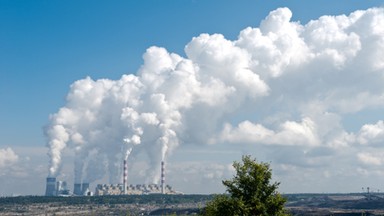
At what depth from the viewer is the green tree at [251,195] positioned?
49156mm

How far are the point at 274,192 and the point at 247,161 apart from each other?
165 inches

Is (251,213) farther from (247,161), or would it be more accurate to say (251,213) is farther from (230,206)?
(247,161)

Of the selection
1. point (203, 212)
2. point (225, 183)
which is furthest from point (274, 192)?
point (203, 212)

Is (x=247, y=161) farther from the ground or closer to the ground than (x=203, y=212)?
farther from the ground

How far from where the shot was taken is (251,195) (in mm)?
50094

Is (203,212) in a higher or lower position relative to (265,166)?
lower

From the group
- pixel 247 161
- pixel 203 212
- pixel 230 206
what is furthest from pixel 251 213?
pixel 203 212

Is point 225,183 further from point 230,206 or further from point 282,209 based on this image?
point 282,209

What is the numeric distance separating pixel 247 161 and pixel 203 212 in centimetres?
1324

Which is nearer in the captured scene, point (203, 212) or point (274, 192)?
point (274, 192)

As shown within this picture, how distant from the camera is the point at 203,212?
62188 mm

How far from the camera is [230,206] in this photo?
49906 mm

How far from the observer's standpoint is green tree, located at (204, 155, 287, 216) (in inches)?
1935

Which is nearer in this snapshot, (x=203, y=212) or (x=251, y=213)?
(x=251, y=213)
